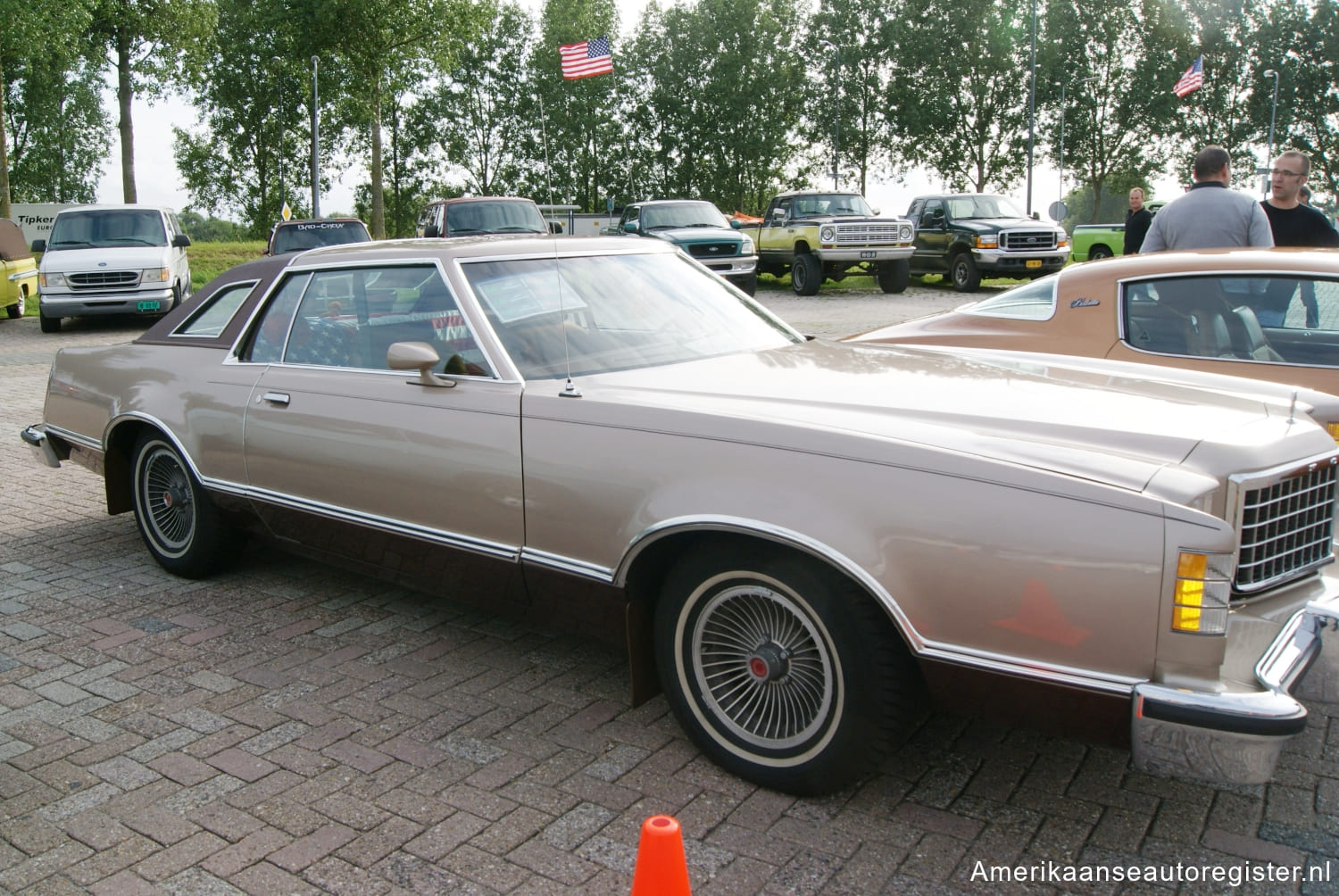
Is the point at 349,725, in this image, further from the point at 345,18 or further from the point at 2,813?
the point at 345,18

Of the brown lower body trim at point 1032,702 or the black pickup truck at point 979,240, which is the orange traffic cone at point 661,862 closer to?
the brown lower body trim at point 1032,702

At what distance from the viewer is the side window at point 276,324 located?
457 centimetres

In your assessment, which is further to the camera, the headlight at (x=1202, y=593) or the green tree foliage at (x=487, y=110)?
the green tree foliage at (x=487, y=110)

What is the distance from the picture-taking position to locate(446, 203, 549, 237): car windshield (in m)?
17.2

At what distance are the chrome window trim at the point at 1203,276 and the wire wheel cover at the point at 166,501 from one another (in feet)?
14.3

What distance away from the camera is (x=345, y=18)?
35094mm

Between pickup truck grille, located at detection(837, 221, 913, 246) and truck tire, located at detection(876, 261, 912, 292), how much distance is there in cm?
70

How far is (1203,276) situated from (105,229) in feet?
57.0

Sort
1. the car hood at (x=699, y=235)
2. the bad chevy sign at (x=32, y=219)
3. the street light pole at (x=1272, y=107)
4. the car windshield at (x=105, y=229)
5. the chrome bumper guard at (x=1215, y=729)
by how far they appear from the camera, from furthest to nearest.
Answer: the street light pole at (x=1272, y=107), the bad chevy sign at (x=32, y=219), the car hood at (x=699, y=235), the car windshield at (x=105, y=229), the chrome bumper guard at (x=1215, y=729)

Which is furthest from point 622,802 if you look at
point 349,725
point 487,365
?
point 487,365

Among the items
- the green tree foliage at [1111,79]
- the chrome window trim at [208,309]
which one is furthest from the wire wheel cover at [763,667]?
the green tree foliage at [1111,79]

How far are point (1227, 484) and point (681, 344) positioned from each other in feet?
6.46

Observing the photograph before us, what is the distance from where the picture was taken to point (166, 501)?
5.11m

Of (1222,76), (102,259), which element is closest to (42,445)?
(102,259)
